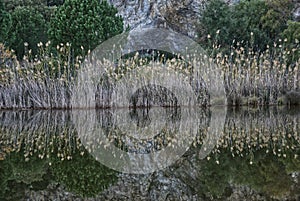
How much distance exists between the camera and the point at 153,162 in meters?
2.59

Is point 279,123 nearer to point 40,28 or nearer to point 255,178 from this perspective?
point 255,178

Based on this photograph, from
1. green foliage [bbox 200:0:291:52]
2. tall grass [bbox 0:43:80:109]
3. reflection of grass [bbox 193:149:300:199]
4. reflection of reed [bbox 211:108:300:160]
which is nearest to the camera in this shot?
reflection of grass [bbox 193:149:300:199]

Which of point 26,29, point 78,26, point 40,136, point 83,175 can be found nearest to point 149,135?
point 40,136

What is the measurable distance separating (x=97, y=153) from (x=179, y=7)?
34.6 ft

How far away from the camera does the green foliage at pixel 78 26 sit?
283 inches

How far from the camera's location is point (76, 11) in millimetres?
7258

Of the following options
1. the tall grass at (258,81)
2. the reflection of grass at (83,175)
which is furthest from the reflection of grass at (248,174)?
the tall grass at (258,81)

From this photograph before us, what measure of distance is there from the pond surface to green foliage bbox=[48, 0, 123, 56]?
3.18 metres

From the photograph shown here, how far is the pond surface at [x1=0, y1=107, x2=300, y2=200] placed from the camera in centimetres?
194

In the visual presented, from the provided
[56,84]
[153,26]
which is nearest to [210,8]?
[153,26]

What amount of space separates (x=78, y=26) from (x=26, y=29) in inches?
84.4

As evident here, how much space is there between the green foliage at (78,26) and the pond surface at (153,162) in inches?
125

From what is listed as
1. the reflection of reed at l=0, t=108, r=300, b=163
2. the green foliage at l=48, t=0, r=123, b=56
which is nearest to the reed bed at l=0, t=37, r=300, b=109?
the green foliage at l=48, t=0, r=123, b=56

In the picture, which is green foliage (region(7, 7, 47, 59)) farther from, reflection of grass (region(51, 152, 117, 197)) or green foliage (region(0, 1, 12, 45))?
reflection of grass (region(51, 152, 117, 197))
